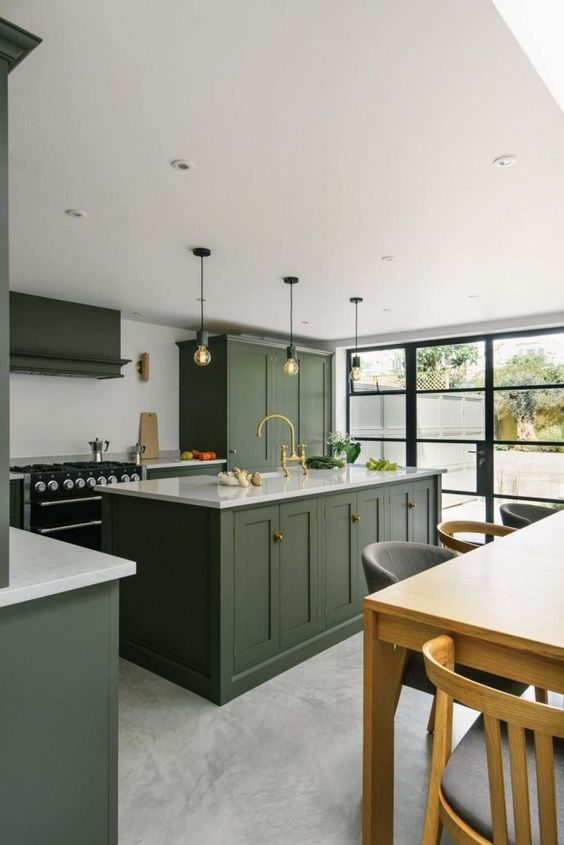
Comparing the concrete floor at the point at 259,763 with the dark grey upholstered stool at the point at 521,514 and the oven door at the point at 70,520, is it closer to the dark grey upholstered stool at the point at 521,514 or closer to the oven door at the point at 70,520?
the dark grey upholstered stool at the point at 521,514

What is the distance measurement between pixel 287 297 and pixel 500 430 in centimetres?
285

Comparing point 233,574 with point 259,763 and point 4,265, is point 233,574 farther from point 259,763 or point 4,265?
point 4,265

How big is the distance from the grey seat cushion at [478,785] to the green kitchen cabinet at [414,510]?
2.55m

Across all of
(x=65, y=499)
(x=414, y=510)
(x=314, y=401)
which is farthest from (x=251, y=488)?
(x=314, y=401)

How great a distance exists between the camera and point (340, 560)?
3.39 m

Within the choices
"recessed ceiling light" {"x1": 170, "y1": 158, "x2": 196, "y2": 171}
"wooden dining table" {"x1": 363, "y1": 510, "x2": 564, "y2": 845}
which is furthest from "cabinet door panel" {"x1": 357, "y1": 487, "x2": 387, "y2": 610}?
"recessed ceiling light" {"x1": 170, "y1": 158, "x2": 196, "y2": 171}

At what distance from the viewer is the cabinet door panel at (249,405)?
5.49 m

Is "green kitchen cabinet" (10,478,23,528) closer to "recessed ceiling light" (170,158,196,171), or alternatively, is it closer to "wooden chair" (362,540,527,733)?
"recessed ceiling light" (170,158,196,171)

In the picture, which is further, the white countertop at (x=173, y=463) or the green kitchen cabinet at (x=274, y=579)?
the white countertop at (x=173, y=463)

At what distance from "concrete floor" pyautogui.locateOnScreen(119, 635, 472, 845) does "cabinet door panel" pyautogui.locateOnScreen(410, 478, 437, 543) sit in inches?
61.3

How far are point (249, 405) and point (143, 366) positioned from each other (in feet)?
3.86

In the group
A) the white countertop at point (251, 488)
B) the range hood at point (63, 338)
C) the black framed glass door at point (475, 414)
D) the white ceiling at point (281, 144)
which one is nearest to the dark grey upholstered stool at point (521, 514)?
the white countertop at point (251, 488)

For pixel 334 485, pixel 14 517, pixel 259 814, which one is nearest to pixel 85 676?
pixel 259 814

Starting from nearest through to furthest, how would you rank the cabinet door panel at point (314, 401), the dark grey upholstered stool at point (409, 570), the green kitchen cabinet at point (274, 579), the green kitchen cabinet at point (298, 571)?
the dark grey upholstered stool at point (409, 570)
the green kitchen cabinet at point (274, 579)
the green kitchen cabinet at point (298, 571)
the cabinet door panel at point (314, 401)
